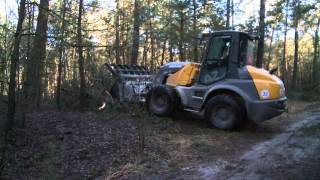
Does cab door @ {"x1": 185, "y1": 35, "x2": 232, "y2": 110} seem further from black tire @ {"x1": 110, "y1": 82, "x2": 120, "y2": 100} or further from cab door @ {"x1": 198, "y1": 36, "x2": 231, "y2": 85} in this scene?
black tire @ {"x1": 110, "y1": 82, "x2": 120, "y2": 100}

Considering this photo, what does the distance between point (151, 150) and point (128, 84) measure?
5.41 meters

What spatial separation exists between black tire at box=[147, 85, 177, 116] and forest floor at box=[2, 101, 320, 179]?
0.46 metres

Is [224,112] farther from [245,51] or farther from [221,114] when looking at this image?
[245,51]

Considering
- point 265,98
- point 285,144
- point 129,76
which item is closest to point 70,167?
point 285,144

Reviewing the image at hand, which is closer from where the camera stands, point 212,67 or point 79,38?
point 79,38

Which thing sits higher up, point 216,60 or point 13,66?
point 216,60

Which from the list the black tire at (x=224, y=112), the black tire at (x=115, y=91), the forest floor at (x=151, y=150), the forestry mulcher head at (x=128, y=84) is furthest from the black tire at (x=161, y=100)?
the black tire at (x=115, y=91)

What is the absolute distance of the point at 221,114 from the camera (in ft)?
34.6

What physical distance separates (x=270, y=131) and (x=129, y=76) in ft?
16.3

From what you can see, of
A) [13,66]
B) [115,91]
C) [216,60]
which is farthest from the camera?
[115,91]

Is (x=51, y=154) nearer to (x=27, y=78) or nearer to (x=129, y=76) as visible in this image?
(x=27, y=78)

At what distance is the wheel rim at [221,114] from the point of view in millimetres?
10341

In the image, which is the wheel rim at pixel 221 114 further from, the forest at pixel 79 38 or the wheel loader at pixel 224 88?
the forest at pixel 79 38

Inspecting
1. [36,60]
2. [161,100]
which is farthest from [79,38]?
[161,100]
